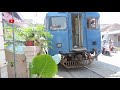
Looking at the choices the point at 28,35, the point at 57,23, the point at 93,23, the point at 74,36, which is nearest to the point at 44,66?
the point at 28,35

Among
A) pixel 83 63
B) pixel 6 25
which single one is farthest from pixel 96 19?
pixel 6 25

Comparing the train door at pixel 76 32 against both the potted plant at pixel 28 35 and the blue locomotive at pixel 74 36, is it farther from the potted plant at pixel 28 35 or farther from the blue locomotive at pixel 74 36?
the potted plant at pixel 28 35

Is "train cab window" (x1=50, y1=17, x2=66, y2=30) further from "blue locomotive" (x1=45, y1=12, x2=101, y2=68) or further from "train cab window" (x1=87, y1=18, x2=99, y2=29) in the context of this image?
"train cab window" (x1=87, y1=18, x2=99, y2=29)

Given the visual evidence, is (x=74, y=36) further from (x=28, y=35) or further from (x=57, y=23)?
(x=28, y=35)

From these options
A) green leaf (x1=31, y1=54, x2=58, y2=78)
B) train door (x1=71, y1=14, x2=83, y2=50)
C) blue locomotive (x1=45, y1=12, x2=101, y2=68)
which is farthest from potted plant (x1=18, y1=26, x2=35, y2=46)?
train door (x1=71, y1=14, x2=83, y2=50)

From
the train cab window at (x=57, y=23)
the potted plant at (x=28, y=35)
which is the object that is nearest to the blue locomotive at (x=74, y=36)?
the train cab window at (x=57, y=23)

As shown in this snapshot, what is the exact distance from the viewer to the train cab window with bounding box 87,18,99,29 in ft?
16.5

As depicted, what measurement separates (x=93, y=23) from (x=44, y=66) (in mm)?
3059

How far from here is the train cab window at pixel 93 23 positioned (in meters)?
5.04

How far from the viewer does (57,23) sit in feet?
15.8

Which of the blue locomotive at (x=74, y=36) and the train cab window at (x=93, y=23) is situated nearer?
the blue locomotive at (x=74, y=36)
